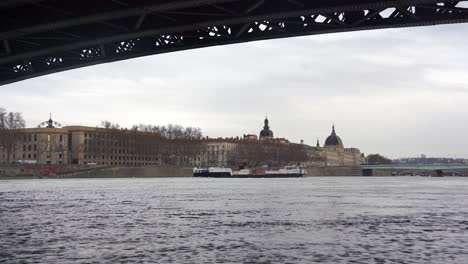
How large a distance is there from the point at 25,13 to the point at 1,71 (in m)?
12.4

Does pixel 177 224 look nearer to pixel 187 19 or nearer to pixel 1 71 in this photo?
pixel 187 19

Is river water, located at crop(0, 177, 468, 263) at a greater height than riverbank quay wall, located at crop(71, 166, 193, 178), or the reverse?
riverbank quay wall, located at crop(71, 166, 193, 178)

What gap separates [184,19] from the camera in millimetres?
23359

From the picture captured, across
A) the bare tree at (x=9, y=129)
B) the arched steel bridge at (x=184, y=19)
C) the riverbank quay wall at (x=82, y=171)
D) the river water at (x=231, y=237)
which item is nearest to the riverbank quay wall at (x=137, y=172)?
the riverbank quay wall at (x=82, y=171)

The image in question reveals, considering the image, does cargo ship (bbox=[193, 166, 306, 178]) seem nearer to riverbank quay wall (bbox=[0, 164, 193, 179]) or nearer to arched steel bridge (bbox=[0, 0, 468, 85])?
Result: riverbank quay wall (bbox=[0, 164, 193, 179])

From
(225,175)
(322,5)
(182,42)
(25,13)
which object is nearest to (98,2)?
(25,13)

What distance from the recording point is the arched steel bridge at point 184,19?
2050cm

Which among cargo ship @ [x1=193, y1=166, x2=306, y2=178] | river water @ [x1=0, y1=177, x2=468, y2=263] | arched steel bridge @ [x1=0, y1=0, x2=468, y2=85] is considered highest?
arched steel bridge @ [x1=0, y1=0, x2=468, y2=85]

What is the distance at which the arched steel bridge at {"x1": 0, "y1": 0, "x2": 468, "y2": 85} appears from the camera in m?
20.5

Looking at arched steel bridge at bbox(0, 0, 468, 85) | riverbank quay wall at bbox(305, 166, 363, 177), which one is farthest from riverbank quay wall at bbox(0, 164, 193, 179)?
arched steel bridge at bbox(0, 0, 468, 85)

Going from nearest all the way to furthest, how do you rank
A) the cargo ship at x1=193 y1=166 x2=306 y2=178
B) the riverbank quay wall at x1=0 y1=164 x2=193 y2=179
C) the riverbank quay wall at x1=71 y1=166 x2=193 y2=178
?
the riverbank quay wall at x1=0 y1=164 x2=193 y2=179 → the riverbank quay wall at x1=71 y1=166 x2=193 y2=178 → the cargo ship at x1=193 y1=166 x2=306 y2=178

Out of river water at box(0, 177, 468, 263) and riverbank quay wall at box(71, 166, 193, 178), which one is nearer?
river water at box(0, 177, 468, 263)

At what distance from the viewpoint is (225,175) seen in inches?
5453

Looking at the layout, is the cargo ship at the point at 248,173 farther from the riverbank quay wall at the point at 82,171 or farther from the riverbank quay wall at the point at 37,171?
the riverbank quay wall at the point at 37,171
